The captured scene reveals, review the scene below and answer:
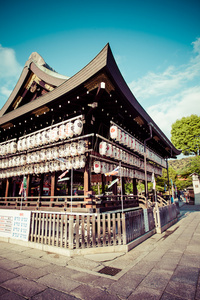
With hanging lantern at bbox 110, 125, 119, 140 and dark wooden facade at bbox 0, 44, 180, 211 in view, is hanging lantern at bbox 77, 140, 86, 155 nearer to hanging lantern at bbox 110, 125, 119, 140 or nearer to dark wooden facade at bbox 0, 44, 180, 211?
dark wooden facade at bbox 0, 44, 180, 211

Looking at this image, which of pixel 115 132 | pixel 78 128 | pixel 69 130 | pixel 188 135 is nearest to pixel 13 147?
pixel 69 130

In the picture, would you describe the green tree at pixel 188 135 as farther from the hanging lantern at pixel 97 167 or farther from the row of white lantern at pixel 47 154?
the row of white lantern at pixel 47 154

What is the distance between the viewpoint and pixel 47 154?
29.7 feet

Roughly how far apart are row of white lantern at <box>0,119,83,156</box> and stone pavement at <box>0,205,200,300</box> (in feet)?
16.6

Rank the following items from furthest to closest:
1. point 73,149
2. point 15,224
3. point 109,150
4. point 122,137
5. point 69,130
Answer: point 122,137
point 109,150
point 73,149
point 69,130
point 15,224

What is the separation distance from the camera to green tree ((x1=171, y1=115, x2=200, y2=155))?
28.4 m

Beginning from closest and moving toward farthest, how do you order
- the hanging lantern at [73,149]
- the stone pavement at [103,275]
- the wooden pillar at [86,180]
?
the stone pavement at [103,275] → the wooden pillar at [86,180] → the hanging lantern at [73,149]

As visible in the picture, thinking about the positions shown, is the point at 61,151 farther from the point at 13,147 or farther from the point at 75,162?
the point at 13,147

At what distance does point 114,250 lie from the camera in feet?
17.4

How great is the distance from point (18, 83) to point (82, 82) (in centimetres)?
727

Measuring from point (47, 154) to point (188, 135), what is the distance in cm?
2806

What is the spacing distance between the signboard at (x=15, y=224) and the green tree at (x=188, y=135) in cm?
2978

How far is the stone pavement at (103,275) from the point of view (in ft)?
9.52

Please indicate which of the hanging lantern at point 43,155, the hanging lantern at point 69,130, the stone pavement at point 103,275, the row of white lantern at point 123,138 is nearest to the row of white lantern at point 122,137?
the row of white lantern at point 123,138
